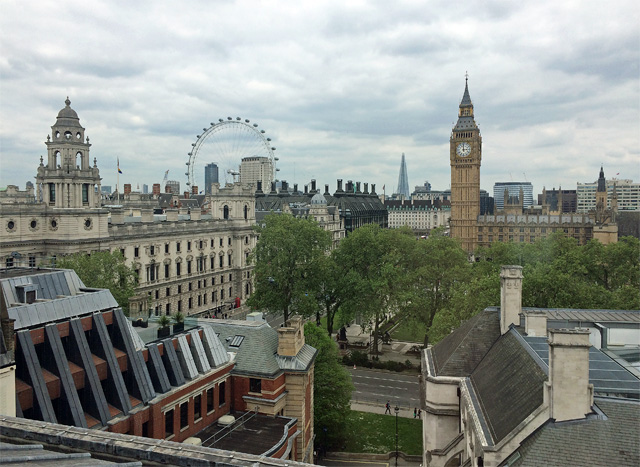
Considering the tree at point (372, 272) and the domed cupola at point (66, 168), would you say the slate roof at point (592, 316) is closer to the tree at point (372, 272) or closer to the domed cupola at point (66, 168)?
the tree at point (372, 272)

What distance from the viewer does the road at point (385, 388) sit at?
4812 cm

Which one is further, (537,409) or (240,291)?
(240,291)

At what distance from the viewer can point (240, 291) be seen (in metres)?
92.4

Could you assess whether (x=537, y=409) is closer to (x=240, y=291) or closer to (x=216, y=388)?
(x=216, y=388)

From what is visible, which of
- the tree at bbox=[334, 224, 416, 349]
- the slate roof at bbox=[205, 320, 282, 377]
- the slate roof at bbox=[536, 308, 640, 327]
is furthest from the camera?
the tree at bbox=[334, 224, 416, 349]

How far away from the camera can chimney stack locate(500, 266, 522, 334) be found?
28750 millimetres

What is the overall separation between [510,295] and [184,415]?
57.7 feet

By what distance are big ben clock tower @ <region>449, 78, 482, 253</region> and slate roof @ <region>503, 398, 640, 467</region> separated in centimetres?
13633

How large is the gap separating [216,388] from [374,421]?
1859 centimetres

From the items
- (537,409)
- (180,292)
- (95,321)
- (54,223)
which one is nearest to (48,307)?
(95,321)

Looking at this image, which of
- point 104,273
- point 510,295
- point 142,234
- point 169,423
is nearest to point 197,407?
point 169,423

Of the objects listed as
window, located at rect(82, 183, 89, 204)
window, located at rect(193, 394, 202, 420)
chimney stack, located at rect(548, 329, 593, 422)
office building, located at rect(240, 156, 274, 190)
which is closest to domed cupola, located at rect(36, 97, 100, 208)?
window, located at rect(82, 183, 89, 204)

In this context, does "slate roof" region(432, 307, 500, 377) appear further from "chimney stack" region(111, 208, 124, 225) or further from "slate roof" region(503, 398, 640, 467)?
"chimney stack" region(111, 208, 124, 225)

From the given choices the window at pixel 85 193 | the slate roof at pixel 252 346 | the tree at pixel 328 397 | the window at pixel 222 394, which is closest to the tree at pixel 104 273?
the window at pixel 85 193
